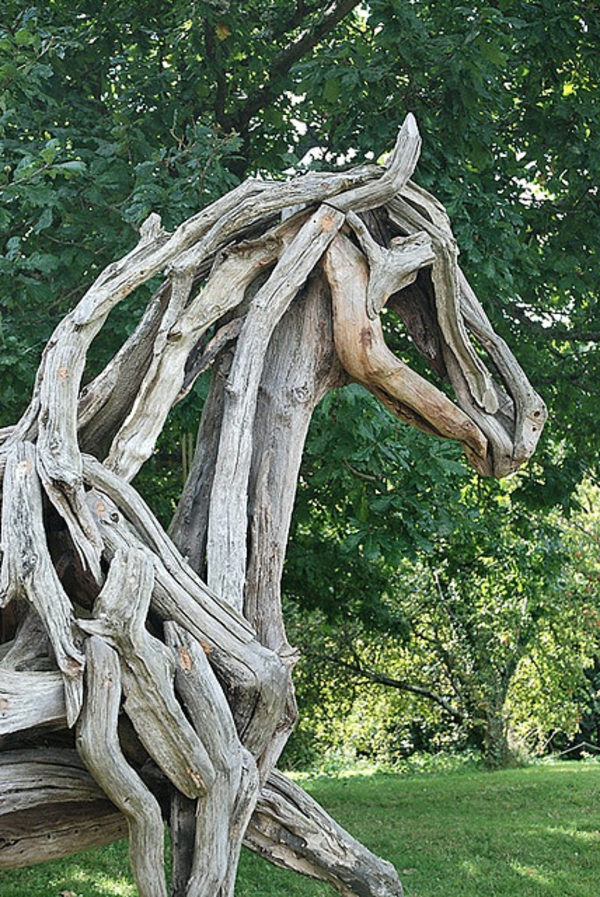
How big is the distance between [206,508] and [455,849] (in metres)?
5.23

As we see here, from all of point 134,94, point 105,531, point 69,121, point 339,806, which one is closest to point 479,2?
point 134,94

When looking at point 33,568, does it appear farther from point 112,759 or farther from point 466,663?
point 466,663

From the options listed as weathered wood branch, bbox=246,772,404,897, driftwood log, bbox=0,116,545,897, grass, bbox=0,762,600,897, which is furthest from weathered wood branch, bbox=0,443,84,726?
grass, bbox=0,762,600,897

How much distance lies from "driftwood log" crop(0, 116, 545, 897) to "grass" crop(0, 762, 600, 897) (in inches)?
153

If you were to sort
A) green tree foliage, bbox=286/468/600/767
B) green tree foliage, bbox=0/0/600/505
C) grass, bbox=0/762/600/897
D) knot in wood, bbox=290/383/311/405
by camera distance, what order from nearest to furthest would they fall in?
1. knot in wood, bbox=290/383/311/405
2. green tree foliage, bbox=0/0/600/505
3. grass, bbox=0/762/600/897
4. green tree foliage, bbox=286/468/600/767

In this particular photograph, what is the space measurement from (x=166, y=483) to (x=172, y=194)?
A: 2.50 meters

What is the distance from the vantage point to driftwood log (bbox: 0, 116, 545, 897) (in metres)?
2.03

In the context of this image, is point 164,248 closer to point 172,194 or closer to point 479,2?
point 172,194

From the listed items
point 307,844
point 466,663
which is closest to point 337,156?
point 307,844

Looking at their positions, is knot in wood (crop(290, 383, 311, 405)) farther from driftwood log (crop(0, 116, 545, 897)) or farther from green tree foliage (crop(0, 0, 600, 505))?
green tree foliage (crop(0, 0, 600, 505))

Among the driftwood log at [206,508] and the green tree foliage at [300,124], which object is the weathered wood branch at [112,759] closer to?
the driftwood log at [206,508]

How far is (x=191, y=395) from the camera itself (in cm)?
541

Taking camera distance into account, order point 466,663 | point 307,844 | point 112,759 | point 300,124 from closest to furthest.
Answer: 1. point 112,759
2. point 307,844
3. point 300,124
4. point 466,663

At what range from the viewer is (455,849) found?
6.91 m
